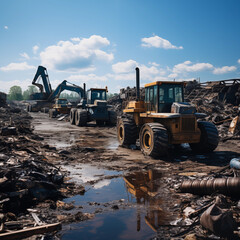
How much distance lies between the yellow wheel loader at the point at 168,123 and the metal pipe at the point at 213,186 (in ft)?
10.8

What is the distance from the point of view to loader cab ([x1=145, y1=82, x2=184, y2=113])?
9.36 m

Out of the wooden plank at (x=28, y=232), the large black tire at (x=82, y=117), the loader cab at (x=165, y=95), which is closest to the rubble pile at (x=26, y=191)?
the wooden plank at (x=28, y=232)

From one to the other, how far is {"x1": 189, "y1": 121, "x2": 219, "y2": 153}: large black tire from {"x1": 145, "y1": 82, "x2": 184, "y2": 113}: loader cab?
56.3 inches

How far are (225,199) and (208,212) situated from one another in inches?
41.4

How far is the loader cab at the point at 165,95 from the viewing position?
9.36 metres

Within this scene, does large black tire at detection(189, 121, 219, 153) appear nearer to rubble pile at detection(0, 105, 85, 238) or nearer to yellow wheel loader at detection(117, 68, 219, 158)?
yellow wheel loader at detection(117, 68, 219, 158)

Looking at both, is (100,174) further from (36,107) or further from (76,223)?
(36,107)

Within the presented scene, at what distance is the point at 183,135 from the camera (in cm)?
874

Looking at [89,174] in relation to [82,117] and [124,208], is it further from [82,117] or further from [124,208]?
[82,117]

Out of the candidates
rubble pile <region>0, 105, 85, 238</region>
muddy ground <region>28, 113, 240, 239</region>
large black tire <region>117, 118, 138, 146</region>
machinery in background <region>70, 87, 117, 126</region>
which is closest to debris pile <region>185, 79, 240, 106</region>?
machinery in background <region>70, 87, 117, 126</region>

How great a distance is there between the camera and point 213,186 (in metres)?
4.77

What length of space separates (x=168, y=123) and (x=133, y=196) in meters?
4.38

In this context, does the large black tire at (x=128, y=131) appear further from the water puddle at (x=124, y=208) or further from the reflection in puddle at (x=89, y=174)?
the water puddle at (x=124, y=208)

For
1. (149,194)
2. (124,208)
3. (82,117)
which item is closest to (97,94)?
(82,117)
